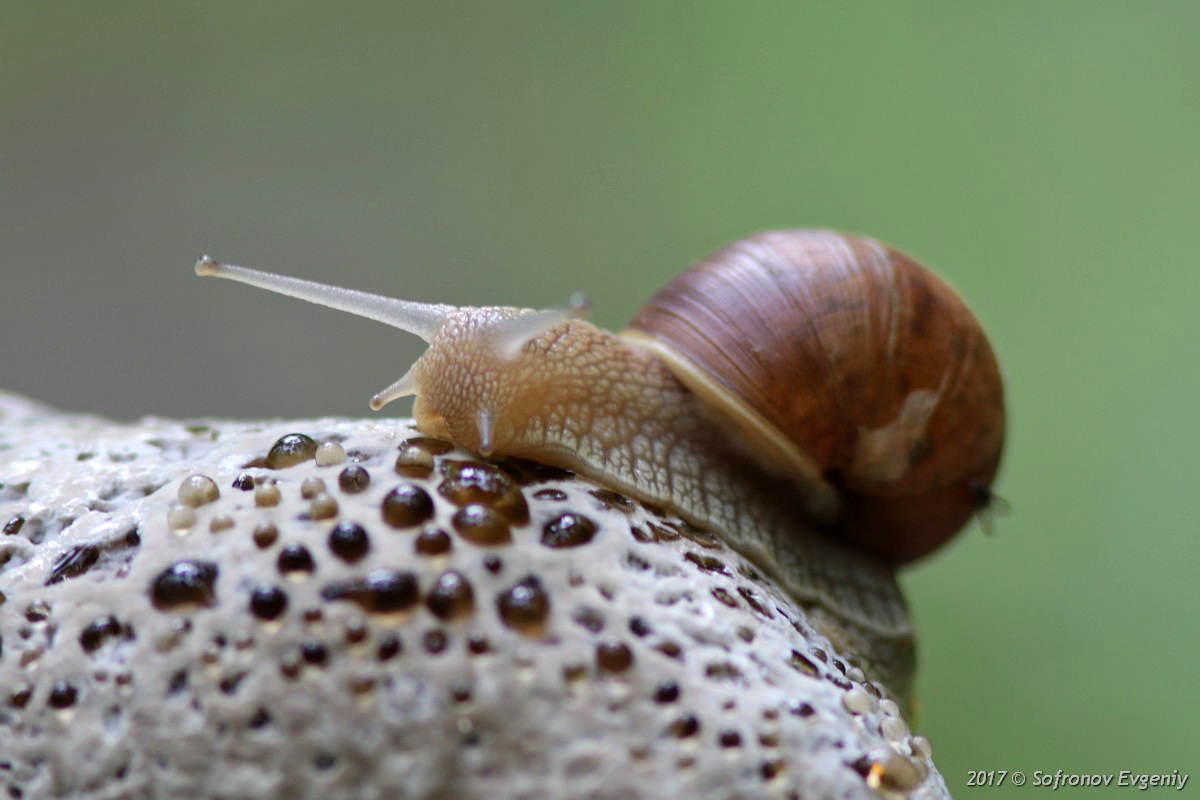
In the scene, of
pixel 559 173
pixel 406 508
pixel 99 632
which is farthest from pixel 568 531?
pixel 559 173

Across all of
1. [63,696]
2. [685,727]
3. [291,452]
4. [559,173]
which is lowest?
[63,696]

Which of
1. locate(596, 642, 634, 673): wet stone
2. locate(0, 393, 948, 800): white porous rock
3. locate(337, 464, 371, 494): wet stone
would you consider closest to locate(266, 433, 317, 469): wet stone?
locate(0, 393, 948, 800): white porous rock

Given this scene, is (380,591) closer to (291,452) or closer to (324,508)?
(324,508)

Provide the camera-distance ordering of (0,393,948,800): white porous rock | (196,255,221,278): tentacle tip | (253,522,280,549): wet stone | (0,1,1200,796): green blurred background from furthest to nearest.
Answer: (0,1,1200,796): green blurred background
(196,255,221,278): tentacle tip
(253,522,280,549): wet stone
(0,393,948,800): white porous rock

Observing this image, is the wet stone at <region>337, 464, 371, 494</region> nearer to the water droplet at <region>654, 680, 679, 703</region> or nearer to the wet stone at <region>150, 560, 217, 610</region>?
the wet stone at <region>150, 560, 217, 610</region>

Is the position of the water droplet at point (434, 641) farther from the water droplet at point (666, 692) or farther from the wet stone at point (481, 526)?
the water droplet at point (666, 692)

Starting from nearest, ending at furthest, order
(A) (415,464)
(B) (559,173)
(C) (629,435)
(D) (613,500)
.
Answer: (A) (415,464) < (D) (613,500) < (C) (629,435) < (B) (559,173)
